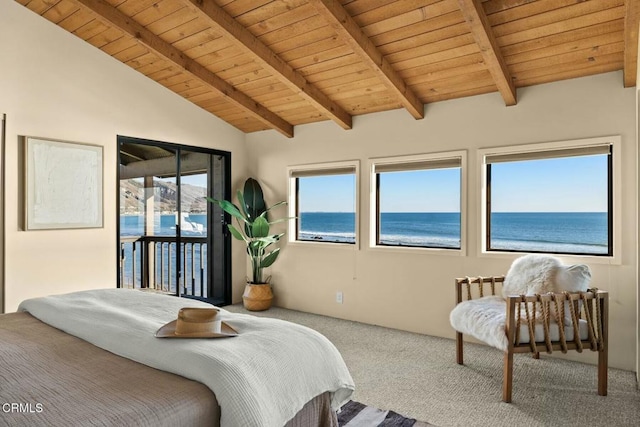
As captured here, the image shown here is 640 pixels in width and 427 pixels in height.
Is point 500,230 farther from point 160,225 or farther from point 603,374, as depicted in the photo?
point 160,225

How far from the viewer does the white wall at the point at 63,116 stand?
11.6 ft

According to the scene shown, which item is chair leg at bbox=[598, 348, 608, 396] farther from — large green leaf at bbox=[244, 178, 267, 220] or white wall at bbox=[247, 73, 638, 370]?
large green leaf at bbox=[244, 178, 267, 220]

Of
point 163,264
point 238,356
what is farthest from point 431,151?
point 163,264

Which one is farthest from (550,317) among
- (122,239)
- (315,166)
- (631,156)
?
(122,239)

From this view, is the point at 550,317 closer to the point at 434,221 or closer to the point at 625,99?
the point at 625,99

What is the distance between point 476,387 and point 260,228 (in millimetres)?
2941

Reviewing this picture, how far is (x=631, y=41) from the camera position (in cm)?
270

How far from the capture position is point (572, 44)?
300cm

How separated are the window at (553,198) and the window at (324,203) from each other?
1.44 meters

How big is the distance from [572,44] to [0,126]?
4.48 meters

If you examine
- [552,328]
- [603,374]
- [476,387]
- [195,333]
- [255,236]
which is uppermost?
[255,236]

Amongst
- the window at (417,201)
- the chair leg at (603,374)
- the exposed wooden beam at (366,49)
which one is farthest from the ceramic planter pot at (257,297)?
the chair leg at (603,374)

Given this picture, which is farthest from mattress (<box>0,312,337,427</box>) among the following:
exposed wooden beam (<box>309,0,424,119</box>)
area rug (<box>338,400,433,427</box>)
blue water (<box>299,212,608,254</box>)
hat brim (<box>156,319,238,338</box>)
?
blue water (<box>299,212,608,254</box>)

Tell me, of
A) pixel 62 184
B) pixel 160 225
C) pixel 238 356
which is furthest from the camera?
pixel 160 225
